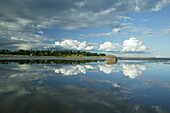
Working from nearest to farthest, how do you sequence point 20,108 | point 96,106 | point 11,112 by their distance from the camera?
point 11,112
point 20,108
point 96,106

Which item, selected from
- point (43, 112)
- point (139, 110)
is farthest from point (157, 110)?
point (43, 112)

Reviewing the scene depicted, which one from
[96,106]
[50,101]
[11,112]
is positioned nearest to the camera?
[11,112]

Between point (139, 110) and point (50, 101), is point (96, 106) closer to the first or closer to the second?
point (139, 110)

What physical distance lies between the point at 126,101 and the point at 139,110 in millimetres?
1613

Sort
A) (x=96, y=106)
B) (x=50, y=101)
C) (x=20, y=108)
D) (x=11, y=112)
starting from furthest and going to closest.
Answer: (x=50, y=101) < (x=96, y=106) < (x=20, y=108) < (x=11, y=112)

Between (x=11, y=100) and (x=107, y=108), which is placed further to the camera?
(x=11, y=100)

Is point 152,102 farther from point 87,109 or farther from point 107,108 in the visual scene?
point 87,109

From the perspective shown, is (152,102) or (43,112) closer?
(43,112)

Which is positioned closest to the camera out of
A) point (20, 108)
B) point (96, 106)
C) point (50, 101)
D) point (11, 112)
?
point (11, 112)

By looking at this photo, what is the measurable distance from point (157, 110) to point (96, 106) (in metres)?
4.17

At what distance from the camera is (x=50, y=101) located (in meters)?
9.24

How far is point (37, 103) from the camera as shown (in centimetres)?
875

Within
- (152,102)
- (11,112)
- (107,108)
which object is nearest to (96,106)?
(107,108)

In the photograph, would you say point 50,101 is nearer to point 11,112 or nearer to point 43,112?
point 43,112
